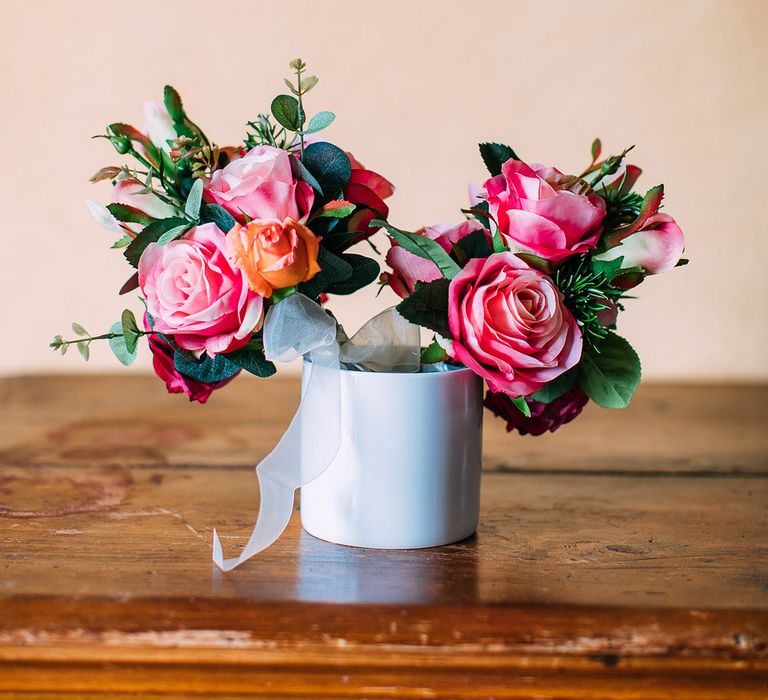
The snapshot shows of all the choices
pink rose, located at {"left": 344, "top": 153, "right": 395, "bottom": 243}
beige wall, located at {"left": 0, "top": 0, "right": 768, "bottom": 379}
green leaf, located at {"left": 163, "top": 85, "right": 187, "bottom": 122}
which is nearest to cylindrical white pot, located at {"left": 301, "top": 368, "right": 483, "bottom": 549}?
pink rose, located at {"left": 344, "top": 153, "right": 395, "bottom": 243}

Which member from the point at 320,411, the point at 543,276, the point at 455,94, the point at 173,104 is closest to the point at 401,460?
the point at 320,411

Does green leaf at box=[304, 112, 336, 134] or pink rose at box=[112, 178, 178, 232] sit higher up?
green leaf at box=[304, 112, 336, 134]

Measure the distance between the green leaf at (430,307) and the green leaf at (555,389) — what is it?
0.08 metres

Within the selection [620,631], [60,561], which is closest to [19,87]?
[60,561]

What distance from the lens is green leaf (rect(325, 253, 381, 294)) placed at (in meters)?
0.64

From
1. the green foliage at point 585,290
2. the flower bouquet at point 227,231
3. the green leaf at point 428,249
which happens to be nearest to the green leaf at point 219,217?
the flower bouquet at point 227,231

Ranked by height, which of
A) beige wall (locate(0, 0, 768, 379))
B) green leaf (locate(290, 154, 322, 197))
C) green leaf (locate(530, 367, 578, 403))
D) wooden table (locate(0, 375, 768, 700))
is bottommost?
wooden table (locate(0, 375, 768, 700))

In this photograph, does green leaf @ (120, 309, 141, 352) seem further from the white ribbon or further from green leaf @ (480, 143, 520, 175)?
green leaf @ (480, 143, 520, 175)

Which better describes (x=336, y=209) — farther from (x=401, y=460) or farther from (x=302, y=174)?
(x=401, y=460)

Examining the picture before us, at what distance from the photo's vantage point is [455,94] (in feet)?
4.64

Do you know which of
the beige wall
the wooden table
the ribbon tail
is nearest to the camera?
the wooden table

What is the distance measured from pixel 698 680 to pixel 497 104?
3.47 feet

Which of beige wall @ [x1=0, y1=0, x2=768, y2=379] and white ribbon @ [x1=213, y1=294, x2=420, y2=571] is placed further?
beige wall @ [x1=0, y1=0, x2=768, y2=379]

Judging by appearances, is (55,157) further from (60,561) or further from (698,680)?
(698,680)
